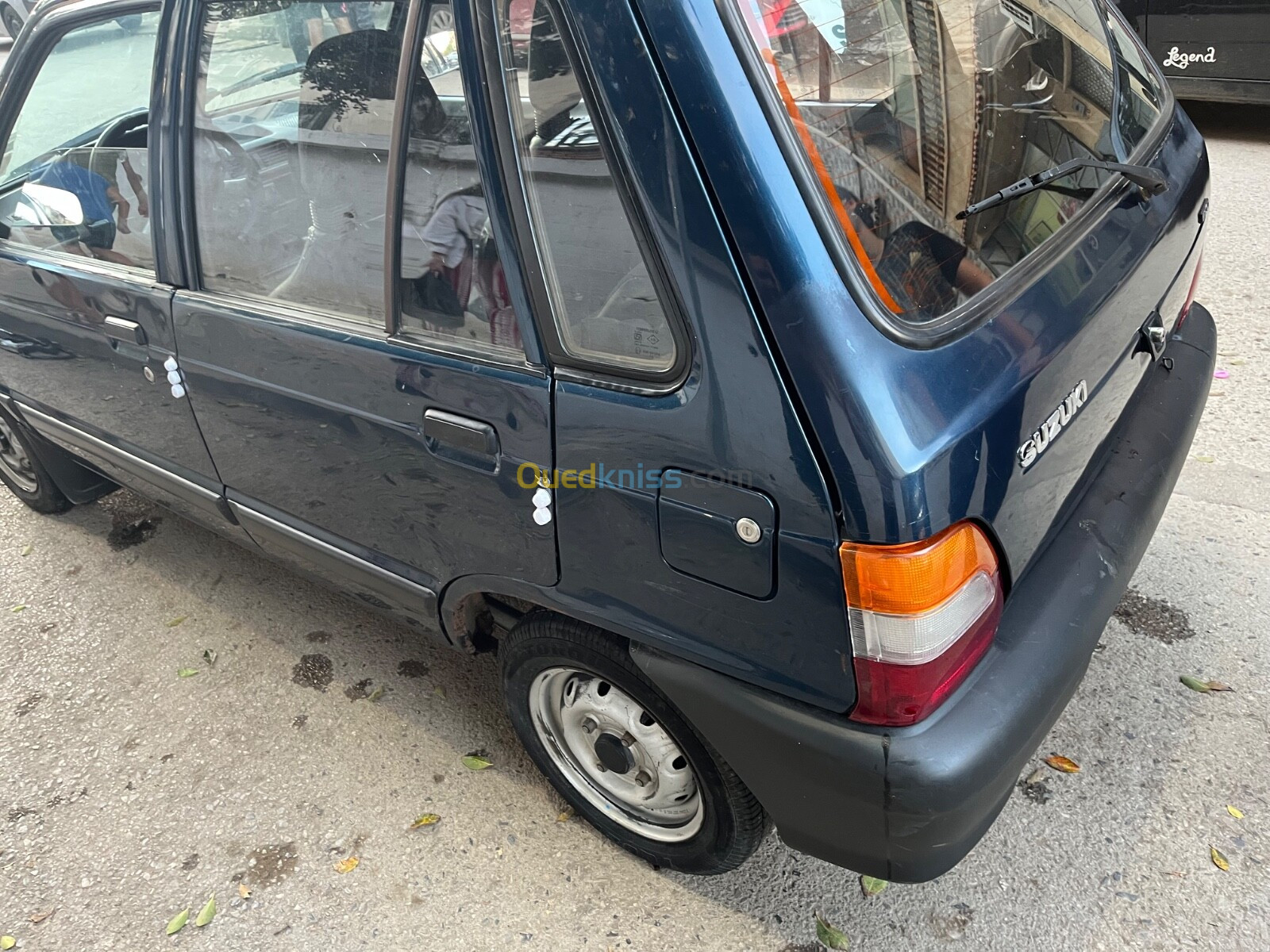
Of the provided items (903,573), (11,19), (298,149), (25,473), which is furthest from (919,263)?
(11,19)

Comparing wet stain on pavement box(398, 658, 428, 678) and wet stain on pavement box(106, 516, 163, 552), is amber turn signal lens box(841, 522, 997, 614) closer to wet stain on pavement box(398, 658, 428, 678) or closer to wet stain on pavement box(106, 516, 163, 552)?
wet stain on pavement box(398, 658, 428, 678)

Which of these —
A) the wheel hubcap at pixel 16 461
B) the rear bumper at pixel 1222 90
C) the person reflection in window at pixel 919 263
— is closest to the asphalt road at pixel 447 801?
the wheel hubcap at pixel 16 461

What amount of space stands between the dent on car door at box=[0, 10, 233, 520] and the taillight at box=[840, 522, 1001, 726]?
1846 mm

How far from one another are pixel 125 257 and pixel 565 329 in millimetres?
1530

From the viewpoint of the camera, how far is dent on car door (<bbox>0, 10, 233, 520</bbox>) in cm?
234

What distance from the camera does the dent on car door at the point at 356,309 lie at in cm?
166

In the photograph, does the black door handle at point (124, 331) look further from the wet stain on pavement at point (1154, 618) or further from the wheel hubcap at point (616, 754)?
the wet stain on pavement at point (1154, 618)

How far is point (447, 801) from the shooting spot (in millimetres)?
2340

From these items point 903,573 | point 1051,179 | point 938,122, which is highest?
point 938,122

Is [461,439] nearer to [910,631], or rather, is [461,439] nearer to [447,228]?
[447,228]

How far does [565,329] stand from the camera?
156 centimetres

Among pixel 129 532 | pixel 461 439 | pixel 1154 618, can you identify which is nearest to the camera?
pixel 461 439

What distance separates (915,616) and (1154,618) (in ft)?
5.40

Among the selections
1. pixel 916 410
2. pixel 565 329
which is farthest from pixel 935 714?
pixel 565 329
